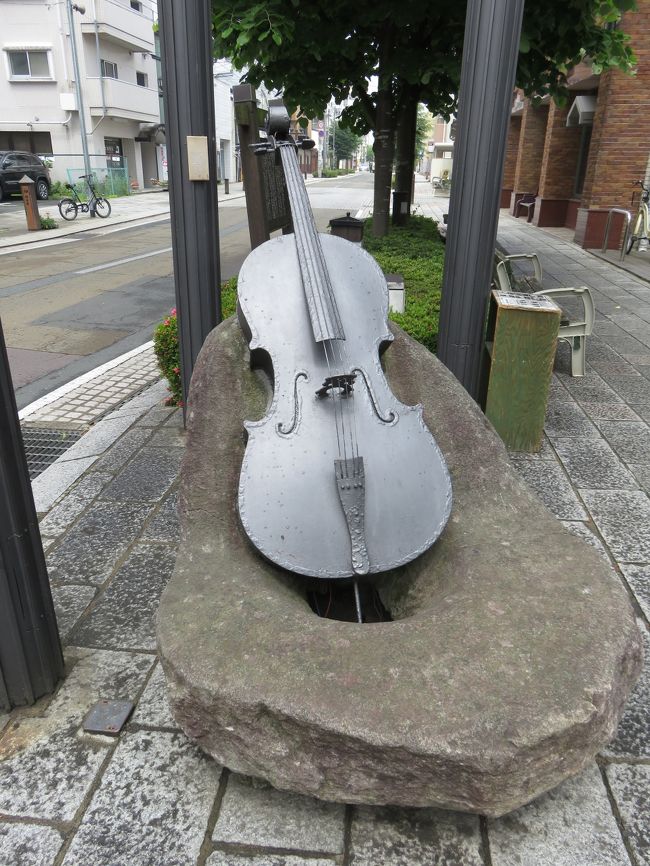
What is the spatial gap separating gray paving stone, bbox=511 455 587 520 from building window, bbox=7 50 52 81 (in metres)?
29.9

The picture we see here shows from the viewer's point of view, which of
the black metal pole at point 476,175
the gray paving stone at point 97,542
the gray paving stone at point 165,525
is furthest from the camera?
the black metal pole at point 476,175

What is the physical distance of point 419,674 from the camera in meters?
1.68

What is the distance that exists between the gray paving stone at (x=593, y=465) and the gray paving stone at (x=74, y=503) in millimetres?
2821

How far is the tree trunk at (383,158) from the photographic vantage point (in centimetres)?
789

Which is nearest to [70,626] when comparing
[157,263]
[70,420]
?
[70,420]

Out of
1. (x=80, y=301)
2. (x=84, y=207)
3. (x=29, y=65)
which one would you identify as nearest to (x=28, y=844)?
(x=80, y=301)

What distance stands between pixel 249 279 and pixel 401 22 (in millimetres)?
5138

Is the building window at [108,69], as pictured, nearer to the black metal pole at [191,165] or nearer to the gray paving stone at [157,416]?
the gray paving stone at [157,416]

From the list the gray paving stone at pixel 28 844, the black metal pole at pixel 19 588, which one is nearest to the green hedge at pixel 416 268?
the black metal pole at pixel 19 588

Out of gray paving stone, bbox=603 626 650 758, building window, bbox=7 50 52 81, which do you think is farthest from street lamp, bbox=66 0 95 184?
gray paving stone, bbox=603 626 650 758

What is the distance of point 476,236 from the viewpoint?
12.5ft

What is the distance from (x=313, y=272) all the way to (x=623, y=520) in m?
2.12

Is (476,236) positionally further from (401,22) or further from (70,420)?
(401,22)

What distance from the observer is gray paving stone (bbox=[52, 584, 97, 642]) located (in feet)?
8.71
